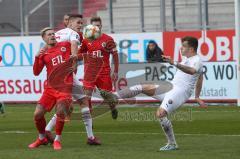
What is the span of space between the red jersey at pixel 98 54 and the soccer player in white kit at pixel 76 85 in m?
3.32

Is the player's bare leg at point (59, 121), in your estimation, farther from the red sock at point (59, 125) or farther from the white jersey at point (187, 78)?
the white jersey at point (187, 78)

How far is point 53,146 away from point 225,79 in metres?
12.4

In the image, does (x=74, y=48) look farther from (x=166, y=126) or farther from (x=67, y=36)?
(x=166, y=126)

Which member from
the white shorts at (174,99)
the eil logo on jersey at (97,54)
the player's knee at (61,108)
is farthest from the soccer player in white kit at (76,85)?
the eil logo on jersey at (97,54)

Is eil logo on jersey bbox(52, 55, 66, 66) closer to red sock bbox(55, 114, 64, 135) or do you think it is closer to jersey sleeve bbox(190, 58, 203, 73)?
red sock bbox(55, 114, 64, 135)

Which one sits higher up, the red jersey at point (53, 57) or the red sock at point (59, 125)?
the red jersey at point (53, 57)

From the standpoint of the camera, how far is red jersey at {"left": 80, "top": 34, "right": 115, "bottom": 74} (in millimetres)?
18766

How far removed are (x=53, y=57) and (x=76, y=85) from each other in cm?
102

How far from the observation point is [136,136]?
1633 cm

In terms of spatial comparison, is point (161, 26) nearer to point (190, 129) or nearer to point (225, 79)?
point (225, 79)

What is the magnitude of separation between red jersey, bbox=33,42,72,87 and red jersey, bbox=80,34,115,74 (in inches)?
159

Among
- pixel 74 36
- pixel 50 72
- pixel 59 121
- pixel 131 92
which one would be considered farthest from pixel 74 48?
pixel 131 92

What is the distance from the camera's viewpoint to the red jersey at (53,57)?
Answer: 569 inches

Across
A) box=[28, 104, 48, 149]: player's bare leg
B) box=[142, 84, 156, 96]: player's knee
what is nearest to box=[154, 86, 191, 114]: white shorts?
box=[142, 84, 156, 96]: player's knee
